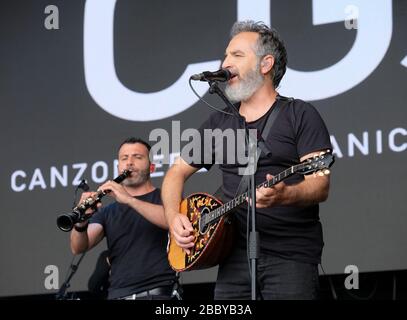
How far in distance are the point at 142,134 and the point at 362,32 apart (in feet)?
5.48

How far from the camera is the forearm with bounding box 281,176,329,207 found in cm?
308

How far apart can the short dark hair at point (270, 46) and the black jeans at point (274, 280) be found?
2.99 feet

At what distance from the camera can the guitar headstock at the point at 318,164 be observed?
3.06 m

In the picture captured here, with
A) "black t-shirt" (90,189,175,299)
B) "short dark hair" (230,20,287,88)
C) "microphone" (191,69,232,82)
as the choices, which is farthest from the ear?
"black t-shirt" (90,189,175,299)

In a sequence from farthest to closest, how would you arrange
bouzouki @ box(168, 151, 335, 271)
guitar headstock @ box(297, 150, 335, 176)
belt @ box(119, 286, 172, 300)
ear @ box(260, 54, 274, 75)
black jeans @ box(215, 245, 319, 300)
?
belt @ box(119, 286, 172, 300) < ear @ box(260, 54, 274, 75) < black jeans @ box(215, 245, 319, 300) < bouzouki @ box(168, 151, 335, 271) < guitar headstock @ box(297, 150, 335, 176)

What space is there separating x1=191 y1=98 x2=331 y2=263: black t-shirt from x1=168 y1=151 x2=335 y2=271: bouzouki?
7 cm

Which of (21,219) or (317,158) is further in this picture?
(21,219)

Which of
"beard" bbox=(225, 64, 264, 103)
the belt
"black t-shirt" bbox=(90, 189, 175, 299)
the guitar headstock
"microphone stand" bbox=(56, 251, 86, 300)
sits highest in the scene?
"beard" bbox=(225, 64, 264, 103)

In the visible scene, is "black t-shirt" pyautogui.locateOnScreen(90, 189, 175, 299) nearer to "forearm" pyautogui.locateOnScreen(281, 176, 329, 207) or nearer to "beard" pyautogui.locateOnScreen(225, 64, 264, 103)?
"beard" pyautogui.locateOnScreen(225, 64, 264, 103)

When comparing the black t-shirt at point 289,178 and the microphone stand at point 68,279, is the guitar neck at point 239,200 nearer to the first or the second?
the black t-shirt at point 289,178
